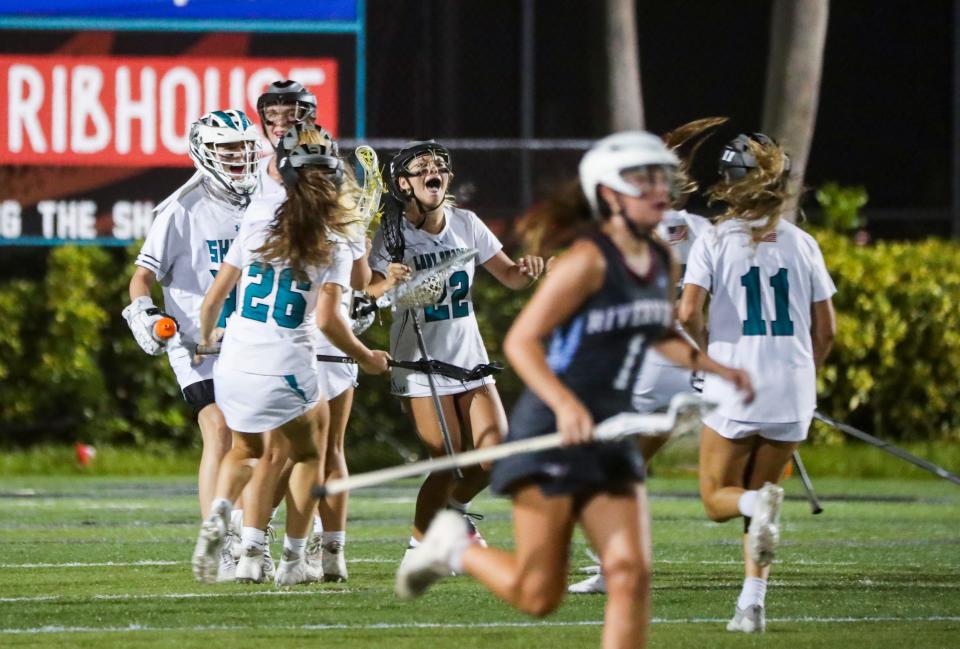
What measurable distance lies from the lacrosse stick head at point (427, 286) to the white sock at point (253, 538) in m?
1.22

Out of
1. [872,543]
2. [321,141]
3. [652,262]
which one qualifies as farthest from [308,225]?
[872,543]

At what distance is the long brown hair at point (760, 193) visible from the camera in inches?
338

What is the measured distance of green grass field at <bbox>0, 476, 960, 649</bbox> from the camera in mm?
8109

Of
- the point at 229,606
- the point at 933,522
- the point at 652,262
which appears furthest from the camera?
the point at 933,522

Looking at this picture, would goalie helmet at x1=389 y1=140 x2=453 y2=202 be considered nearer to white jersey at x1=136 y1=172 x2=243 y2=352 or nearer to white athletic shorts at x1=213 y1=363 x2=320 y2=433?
white jersey at x1=136 y1=172 x2=243 y2=352

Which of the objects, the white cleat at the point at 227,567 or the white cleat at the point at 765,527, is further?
the white cleat at the point at 227,567

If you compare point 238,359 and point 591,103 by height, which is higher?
point 591,103

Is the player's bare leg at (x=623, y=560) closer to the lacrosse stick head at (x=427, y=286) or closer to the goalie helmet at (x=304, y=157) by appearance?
the goalie helmet at (x=304, y=157)

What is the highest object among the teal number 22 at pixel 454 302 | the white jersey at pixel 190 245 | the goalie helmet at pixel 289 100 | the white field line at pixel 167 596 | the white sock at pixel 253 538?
the goalie helmet at pixel 289 100

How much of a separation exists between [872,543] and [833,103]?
43.2ft

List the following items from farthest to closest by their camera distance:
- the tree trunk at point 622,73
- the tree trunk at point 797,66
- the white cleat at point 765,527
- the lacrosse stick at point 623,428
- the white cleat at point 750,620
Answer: the tree trunk at point 622,73 < the tree trunk at point 797,66 < the white cleat at point 750,620 < the white cleat at point 765,527 < the lacrosse stick at point 623,428

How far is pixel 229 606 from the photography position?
350 inches

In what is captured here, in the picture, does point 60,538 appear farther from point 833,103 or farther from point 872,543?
point 833,103

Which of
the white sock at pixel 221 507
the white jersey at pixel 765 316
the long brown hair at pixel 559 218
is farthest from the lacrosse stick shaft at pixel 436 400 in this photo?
the long brown hair at pixel 559 218
